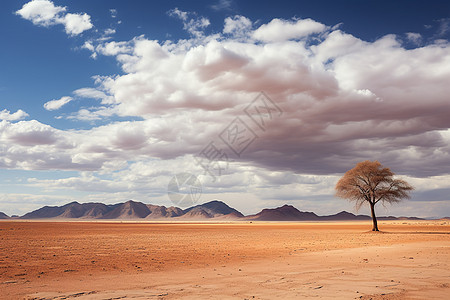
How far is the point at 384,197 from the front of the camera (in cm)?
4997

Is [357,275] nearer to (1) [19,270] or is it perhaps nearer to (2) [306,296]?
(2) [306,296]

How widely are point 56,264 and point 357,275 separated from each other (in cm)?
1302

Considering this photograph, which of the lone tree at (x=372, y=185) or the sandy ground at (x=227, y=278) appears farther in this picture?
the lone tree at (x=372, y=185)

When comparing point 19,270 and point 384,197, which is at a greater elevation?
point 384,197

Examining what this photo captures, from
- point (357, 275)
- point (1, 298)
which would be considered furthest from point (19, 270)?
point (357, 275)

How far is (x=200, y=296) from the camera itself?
10.0 metres

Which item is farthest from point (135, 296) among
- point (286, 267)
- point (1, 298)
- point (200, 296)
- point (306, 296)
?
point (286, 267)

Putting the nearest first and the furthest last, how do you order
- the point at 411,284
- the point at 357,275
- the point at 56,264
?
the point at 411,284
the point at 357,275
the point at 56,264

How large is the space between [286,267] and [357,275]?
3.29 m

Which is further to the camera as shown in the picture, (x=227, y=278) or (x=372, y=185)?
(x=372, y=185)

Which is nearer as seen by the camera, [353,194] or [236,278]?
[236,278]

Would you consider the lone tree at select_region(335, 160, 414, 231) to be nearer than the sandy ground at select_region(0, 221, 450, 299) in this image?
No

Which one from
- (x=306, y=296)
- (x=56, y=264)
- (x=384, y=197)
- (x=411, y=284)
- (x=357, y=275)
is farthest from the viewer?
(x=384, y=197)

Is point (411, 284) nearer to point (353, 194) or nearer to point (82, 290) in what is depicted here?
point (82, 290)
